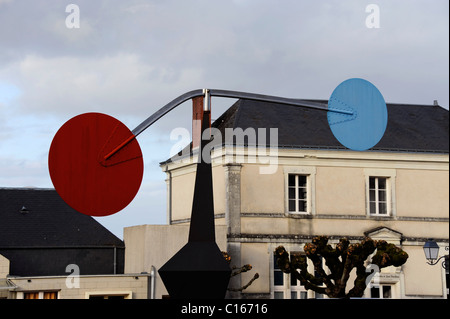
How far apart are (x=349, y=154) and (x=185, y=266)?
2323 cm

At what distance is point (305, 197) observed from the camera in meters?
30.6

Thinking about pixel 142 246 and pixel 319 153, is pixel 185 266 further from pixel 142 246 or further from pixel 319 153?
pixel 319 153

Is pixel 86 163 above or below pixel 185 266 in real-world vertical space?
above

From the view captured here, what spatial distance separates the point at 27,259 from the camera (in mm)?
29172

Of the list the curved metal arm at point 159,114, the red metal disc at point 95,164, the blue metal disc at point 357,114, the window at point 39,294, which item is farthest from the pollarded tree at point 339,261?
the red metal disc at point 95,164

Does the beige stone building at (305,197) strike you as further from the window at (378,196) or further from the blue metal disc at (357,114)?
the blue metal disc at (357,114)

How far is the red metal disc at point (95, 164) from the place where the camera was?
26.8ft

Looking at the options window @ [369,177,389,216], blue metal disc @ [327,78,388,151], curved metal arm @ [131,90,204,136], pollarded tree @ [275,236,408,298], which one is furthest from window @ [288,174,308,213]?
curved metal arm @ [131,90,204,136]

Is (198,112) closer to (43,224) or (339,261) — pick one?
(339,261)

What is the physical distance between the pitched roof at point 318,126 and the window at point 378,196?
58.0 inches

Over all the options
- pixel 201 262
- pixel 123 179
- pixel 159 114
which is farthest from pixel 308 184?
pixel 123 179
